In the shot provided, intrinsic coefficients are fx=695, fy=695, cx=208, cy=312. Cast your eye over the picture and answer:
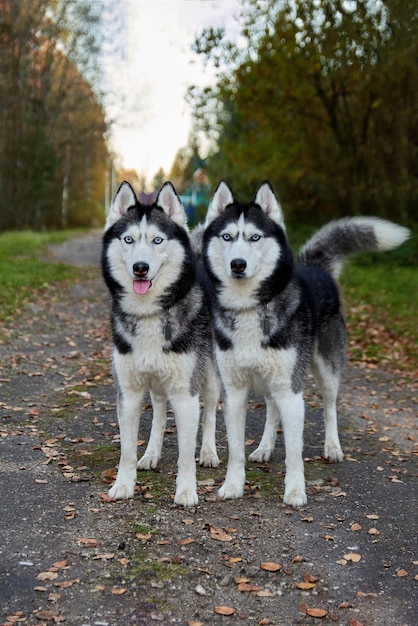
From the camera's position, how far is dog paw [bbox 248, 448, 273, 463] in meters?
5.70

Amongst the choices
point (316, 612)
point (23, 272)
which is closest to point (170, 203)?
point (316, 612)

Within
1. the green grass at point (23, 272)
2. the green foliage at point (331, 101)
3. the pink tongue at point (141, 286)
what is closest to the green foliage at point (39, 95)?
the green grass at point (23, 272)

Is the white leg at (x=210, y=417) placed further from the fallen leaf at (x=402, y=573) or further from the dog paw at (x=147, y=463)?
the fallen leaf at (x=402, y=573)

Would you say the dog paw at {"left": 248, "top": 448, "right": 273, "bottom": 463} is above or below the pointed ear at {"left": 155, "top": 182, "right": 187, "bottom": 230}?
below

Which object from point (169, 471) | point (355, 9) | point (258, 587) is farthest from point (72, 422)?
point (355, 9)

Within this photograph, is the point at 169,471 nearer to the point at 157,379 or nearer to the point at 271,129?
the point at 157,379

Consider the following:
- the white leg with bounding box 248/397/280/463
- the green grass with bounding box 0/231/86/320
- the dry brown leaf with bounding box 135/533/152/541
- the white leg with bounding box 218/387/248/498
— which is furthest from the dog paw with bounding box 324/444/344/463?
the green grass with bounding box 0/231/86/320

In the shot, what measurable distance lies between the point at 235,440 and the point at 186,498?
0.52 meters

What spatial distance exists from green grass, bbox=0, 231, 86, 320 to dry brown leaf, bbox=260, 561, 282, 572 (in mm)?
8507

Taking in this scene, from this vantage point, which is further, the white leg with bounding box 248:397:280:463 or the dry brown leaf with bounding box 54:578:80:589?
the white leg with bounding box 248:397:280:463

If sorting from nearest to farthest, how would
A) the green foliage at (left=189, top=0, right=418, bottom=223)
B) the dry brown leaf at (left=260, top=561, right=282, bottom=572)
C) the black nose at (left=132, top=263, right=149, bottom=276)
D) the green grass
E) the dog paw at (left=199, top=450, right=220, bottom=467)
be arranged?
the dry brown leaf at (left=260, top=561, right=282, bottom=572), the black nose at (left=132, top=263, right=149, bottom=276), the dog paw at (left=199, top=450, right=220, bottom=467), the green grass, the green foliage at (left=189, top=0, right=418, bottom=223)

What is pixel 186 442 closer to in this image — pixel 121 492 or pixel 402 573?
pixel 121 492

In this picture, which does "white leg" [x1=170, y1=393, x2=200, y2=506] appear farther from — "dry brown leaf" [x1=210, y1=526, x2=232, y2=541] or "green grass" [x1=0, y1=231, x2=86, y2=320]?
"green grass" [x1=0, y1=231, x2=86, y2=320]

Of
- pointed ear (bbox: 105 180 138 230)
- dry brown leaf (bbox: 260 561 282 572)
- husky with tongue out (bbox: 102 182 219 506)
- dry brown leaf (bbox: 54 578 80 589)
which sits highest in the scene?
pointed ear (bbox: 105 180 138 230)
